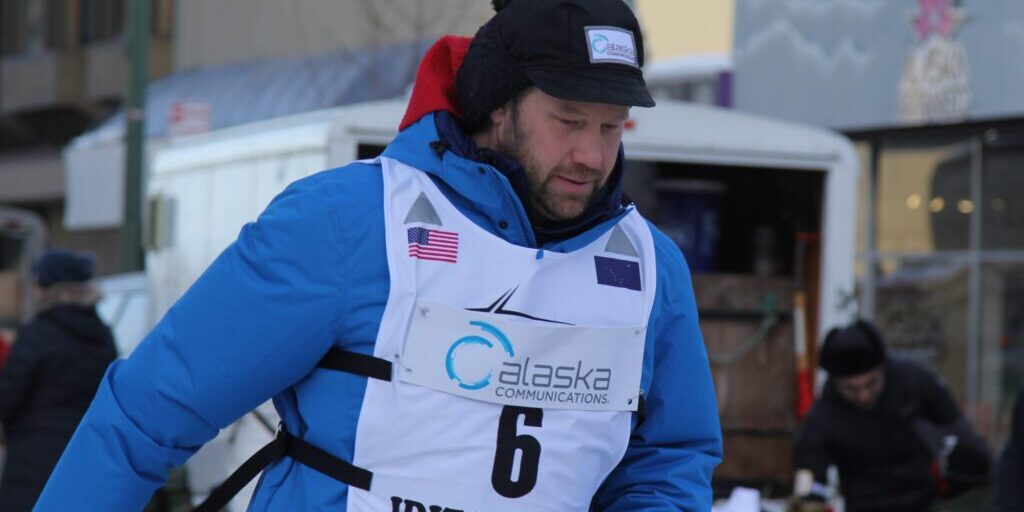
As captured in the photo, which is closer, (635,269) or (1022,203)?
(635,269)

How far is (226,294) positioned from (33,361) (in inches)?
211

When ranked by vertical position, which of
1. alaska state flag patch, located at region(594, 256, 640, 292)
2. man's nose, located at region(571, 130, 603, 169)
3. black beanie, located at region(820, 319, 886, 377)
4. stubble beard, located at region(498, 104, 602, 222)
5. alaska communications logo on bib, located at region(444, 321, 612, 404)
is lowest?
black beanie, located at region(820, 319, 886, 377)

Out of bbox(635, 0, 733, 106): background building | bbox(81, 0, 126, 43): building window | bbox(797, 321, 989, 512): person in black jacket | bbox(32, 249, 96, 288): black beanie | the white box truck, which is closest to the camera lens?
the white box truck

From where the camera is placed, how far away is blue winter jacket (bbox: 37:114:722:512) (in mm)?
2590

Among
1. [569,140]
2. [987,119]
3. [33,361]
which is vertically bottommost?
[33,361]

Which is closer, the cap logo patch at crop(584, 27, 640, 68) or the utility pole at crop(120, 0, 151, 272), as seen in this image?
the cap logo patch at crop(584, 27, 640, 68)

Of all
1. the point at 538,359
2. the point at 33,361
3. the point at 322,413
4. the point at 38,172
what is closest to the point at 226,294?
the point at 322,413

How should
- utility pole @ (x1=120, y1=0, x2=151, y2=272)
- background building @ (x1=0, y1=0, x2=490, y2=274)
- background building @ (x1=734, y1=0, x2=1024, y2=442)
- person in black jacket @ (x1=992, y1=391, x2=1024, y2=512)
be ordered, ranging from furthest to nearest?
background building @ (x1=0, y1=0, x2=490, y2=274) → utility pole @ (x1=120, y1=0, x2=151, y2=272) → background building @ (x1=734, y1=0, x2=1024, y2=442) → person in black jacket @ (x1=992, y1=391, x2=1024, y2=512)

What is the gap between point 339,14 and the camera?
22.2 meters

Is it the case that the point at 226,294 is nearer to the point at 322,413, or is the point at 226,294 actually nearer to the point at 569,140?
the point at 322,413

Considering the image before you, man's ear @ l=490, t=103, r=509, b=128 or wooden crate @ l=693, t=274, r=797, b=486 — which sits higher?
man's ear @ l=490, t=103, r=509, b=128

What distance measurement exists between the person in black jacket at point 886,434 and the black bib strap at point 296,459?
16.0 ft

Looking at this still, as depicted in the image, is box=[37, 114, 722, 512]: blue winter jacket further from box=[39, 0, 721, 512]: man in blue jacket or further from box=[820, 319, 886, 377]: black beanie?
box=[820, 319, 886, 377]: black beanie

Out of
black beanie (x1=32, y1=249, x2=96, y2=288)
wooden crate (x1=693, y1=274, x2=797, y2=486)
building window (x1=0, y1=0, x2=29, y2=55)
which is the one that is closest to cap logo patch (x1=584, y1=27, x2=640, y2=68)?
black beanie (x1=32, y1=249, x2=96, y2=288)
